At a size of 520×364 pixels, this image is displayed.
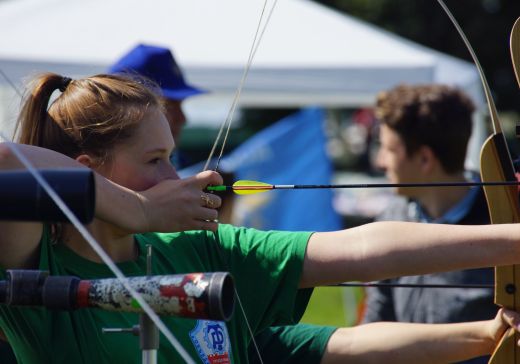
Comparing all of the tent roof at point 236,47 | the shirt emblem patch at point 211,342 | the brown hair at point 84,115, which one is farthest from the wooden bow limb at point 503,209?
the tent roof at point 236,47

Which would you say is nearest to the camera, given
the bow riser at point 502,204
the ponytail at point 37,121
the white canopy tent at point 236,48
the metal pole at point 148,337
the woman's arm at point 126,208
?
the metal pole at point 148,337

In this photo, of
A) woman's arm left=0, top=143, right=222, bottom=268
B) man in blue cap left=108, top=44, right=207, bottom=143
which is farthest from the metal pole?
man in blue cap left=108, top=44, right=207, bottom=143

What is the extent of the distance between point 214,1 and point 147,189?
366 centimetres

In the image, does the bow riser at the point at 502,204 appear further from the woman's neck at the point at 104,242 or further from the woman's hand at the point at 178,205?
the woman's neck at the point at 104,242

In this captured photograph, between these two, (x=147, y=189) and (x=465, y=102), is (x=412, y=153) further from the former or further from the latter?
(x=147, y=189)

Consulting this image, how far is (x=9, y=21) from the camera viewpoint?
505cm

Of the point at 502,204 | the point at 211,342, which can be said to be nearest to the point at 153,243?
the point at 211,342

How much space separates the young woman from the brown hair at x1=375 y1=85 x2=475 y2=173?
134 centimetres

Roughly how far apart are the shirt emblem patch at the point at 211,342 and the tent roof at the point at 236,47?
2.86 m

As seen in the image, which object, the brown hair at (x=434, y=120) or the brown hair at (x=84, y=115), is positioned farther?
the brown hair at (x=434, y=120)

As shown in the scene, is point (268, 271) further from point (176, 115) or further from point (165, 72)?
point (165, 72)

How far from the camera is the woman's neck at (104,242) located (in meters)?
1.57

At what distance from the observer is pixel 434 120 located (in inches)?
123

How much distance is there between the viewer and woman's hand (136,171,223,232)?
1.46 m
